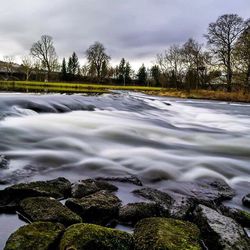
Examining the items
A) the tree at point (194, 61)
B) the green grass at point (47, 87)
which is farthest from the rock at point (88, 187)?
the tree at point (194, 61)

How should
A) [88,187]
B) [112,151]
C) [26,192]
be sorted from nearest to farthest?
[26,192] → [88,187] → [112,151]

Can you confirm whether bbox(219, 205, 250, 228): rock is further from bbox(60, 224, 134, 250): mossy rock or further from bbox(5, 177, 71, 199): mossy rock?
bbox(5, 177, 71, 199): mossy rock

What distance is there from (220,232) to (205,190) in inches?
55.7

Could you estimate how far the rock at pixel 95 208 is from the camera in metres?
2.92

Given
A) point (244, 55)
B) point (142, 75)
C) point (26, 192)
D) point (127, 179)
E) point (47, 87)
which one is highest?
point (244, 55)

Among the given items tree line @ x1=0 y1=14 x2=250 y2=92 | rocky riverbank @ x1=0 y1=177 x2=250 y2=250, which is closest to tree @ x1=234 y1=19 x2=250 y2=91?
tree line @ x1=0 y1=14 x2=250 y2=92

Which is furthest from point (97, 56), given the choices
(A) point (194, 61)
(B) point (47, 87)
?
(B) point (47, 87)

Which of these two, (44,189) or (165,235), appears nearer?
(165,235)

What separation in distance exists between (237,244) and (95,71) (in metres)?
69.6

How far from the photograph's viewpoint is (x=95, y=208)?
2.95 meters

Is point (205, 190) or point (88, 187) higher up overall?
point (88, 187)

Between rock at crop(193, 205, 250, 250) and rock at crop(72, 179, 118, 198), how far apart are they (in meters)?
1.13

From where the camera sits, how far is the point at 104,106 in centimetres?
1301

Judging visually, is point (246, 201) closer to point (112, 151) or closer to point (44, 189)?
point (44, 189)
